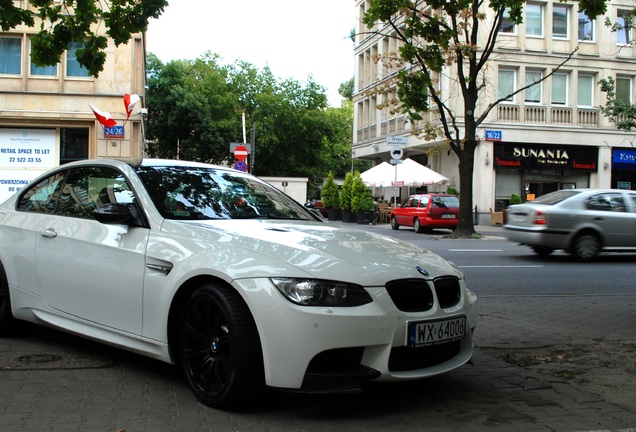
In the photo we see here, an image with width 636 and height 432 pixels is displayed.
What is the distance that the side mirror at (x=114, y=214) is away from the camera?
4270 millimetres

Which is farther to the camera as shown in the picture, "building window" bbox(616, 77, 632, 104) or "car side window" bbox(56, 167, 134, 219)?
"building window" bbox(616, 77, 632, 104)

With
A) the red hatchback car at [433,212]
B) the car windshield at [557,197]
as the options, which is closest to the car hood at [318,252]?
the car windshield at [557,197]

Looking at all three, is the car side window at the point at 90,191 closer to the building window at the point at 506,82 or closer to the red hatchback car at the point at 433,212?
the red hatchback car at the point at 433,212

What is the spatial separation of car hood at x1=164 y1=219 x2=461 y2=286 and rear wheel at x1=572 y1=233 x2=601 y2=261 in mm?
10435

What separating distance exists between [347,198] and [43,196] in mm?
28807

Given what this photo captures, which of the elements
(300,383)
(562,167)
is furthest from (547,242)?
(562,167)

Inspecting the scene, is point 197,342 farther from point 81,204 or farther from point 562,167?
point 562,167

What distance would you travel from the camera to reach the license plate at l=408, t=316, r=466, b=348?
3.62 meters

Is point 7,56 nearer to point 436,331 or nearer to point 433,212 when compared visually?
point 433,212

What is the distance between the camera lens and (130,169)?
4.77 metres

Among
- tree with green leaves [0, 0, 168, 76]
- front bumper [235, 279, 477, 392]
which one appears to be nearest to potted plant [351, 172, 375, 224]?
tree with green leaves [0, 0, 168, 76]

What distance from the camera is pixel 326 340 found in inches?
134

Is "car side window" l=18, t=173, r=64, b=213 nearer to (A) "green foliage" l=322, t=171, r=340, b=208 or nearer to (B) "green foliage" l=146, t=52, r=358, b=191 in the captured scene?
(A) "green foliage" l=322, t=171, r=340, b=208

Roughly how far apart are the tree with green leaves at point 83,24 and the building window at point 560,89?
2897 cm
